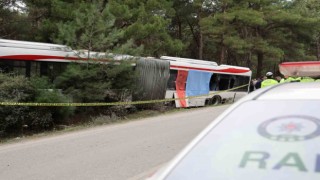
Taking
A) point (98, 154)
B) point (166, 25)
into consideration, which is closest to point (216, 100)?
point (166, 25)

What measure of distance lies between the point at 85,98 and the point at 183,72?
789 centimetres

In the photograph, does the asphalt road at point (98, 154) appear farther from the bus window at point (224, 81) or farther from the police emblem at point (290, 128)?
the bus window at point (224, 81)

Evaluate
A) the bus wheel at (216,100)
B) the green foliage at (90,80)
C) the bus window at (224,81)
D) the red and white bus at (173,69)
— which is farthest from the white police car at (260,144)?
the bus window at (224,81)

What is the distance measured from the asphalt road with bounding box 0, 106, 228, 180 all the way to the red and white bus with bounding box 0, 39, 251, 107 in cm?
564

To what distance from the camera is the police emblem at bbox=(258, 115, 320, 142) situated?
243 cm

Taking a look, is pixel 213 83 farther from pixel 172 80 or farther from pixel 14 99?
pixel 14 99

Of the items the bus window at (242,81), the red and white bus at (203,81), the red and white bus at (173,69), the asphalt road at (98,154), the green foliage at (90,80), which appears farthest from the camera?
the bus window at (242,81)

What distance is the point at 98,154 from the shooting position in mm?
9930

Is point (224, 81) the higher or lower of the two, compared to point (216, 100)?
higher

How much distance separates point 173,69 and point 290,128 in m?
22.3

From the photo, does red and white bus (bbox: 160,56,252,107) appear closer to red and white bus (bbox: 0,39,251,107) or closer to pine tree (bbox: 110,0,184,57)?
red and white bus (bbox: 0,39,251,107)

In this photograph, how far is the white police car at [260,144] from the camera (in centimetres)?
228

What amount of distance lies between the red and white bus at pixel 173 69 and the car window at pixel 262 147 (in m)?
15.8

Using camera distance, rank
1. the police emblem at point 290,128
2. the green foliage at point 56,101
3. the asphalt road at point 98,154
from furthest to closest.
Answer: the green foliage at point 56,101 < the asphalt road at point 98,154 < the police emblem at point 290,128
